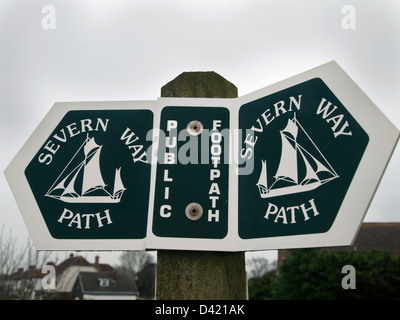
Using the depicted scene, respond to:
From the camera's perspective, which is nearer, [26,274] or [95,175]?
[95,175]

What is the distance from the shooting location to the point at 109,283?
52.2 metres

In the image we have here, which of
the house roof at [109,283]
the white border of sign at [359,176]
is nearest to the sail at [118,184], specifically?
the white border of sign at [359,176]

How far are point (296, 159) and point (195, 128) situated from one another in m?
0.41

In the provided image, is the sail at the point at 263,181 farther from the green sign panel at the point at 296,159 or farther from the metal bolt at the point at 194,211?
the metal bolt at the point at 194,211

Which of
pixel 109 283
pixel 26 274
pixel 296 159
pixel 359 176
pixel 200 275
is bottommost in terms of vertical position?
pixel 200 275

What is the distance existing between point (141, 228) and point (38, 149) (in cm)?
57

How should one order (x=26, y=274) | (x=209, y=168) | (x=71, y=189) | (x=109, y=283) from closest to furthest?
(x=209, y=168)
(x=71, y=189)
(x=26, y=274)
(x=109, y=283)

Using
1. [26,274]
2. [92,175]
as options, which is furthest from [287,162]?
[26,274]

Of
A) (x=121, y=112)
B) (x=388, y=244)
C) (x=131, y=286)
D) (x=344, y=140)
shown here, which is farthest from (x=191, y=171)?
(x=131, y=286)

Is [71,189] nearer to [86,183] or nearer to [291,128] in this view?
[86,183]

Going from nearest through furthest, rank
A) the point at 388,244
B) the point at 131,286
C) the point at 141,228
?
the point at 141,228
the point at 388,244
the point at 131,286

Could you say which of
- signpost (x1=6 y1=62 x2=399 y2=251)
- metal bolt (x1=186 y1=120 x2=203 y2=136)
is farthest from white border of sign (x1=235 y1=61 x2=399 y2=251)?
metal bolt (x1=186 y1=120 x2=203 y2=136)

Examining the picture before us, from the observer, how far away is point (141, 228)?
5.59ft
